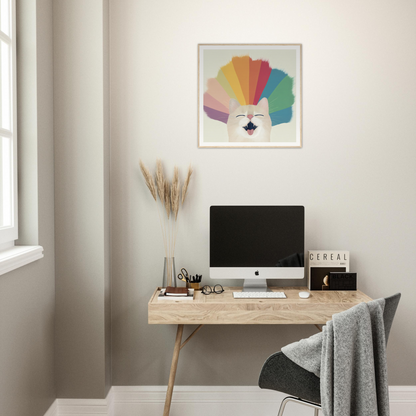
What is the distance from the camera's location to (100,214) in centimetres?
212

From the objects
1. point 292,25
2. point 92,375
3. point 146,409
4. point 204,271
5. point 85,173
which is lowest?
point 146,409

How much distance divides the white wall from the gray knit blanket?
907mm

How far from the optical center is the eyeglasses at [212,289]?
213 centimetres

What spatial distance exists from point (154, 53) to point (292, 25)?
85 cm

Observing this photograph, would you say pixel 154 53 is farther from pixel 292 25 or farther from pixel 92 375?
pixel 92 375

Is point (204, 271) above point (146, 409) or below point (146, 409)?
above

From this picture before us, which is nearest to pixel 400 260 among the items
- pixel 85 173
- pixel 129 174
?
pixel 129 174

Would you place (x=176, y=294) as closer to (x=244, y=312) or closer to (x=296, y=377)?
(x=244, y=312)

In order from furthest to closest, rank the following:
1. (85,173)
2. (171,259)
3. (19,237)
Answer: (171,259) < (85,173) < (19,237)

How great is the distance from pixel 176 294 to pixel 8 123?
1.18 m

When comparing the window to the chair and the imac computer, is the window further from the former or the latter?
the chair

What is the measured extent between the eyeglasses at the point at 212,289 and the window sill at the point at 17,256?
35.0 inches

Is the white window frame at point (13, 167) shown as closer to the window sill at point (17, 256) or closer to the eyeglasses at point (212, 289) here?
the window sill at point (17, 256)

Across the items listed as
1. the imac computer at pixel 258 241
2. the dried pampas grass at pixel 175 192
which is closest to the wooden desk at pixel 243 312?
the imac computer at pixel 258 241
